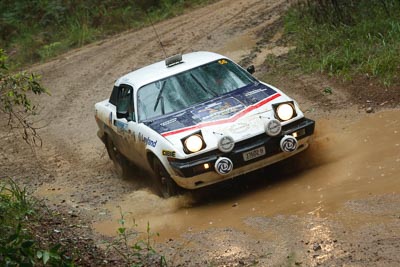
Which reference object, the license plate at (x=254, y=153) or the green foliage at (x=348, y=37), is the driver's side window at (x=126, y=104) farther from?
the green foliage at (x=348, y=37)

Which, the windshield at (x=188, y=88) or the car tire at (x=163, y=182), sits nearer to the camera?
the car tire at (x=163, y=182)

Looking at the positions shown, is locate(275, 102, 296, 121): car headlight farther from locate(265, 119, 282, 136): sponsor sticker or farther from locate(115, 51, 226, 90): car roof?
locate(115, 51, 226, 90): car roof

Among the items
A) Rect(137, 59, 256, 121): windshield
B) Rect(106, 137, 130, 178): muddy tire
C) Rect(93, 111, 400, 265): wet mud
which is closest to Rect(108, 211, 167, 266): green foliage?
Rect(93, 111, 400, 265): wet mud

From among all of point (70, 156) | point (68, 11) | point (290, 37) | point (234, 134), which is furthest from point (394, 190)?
point (68, 11)

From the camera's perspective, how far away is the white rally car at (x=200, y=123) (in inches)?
330

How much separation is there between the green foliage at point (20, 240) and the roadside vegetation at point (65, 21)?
45.6 feet

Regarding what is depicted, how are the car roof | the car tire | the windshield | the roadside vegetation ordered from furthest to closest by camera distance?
the roadside vegetation
the car roof
the windshield
the car tire

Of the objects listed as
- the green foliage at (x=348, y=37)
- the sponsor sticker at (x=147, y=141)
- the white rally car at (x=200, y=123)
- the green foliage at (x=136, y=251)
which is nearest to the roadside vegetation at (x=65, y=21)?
the green foliage at (x=348, y=37)

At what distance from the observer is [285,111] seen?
8781mm

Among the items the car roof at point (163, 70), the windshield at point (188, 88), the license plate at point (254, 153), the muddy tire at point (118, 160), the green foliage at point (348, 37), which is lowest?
the green foliage at point (348, 37)

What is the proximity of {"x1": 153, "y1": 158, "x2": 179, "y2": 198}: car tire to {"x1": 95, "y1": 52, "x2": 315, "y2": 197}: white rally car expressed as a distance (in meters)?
0.01

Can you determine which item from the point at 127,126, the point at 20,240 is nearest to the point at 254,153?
the point at 127,126

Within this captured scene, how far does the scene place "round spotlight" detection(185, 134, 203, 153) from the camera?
27.5 ft

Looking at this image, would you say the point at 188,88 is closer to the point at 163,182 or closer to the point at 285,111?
the point at 163,182
